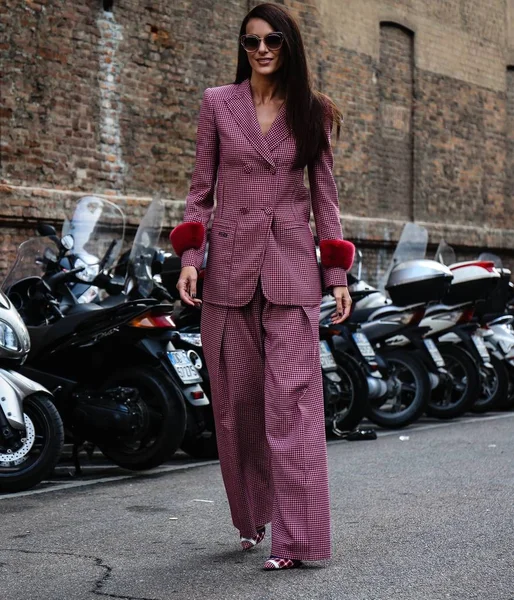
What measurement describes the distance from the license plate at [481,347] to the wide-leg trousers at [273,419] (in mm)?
7365

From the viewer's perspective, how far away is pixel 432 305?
36.6 feet

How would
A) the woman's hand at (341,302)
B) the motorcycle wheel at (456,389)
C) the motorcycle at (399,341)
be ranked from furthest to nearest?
the motorcycle wheel at (456,389) < the motorcycle at (399,341) < the woman's hand at (341,302)

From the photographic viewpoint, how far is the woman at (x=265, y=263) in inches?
160

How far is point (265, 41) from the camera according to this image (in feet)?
13.6

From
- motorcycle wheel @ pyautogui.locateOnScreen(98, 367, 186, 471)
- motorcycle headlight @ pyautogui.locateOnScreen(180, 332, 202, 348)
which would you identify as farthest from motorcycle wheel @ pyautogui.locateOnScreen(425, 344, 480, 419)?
motorcycle wheel @ pyautogui.locateOnScreen(98, 367, 186, 471)

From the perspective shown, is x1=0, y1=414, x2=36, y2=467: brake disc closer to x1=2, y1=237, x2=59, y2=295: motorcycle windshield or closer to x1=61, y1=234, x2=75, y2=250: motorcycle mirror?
x1=2, y1=237, x2=59, y2=295: motorcycle windshield

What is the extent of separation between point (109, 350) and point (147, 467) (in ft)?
2.23

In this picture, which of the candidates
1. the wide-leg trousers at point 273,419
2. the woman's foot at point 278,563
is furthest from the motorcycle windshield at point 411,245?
the woman's foot at point 278,563

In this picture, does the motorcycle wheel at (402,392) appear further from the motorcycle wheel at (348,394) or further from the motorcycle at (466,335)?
the motorcycle at (466,335)

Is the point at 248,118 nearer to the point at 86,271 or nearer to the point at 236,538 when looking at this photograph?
the point at 236,538

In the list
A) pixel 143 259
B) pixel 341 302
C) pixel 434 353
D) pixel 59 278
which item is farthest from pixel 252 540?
pixel 434 353

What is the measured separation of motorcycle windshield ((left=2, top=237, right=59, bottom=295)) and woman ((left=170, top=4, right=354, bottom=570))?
360cm

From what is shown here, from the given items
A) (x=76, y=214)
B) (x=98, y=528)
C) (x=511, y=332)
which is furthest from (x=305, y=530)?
(x=511, y=332)

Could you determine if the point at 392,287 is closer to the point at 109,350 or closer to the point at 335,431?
the point at 335,431
